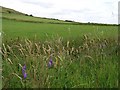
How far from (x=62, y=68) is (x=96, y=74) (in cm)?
53

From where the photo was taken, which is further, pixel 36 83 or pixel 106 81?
pixel 106 81

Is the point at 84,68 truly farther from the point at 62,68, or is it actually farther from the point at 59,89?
the point at 59,89

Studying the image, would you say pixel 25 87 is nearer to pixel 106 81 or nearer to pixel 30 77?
pixel 30 77

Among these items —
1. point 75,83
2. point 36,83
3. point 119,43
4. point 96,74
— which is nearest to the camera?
point 36,83

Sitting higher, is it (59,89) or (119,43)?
(119,43)

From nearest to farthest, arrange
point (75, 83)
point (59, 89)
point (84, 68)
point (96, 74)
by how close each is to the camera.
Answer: point (59, 89)
point (75, 83)
point (96, 74)
point (84, 68)

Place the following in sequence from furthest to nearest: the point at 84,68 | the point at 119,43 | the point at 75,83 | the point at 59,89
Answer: the point at 119,43
the point at 84,68
the point at 75,83
the point at 59,89

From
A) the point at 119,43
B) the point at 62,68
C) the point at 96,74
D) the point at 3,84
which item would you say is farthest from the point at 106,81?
the point at 119,43

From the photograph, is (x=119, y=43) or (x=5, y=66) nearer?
(x=5, y=66)

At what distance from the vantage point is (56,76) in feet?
13.8

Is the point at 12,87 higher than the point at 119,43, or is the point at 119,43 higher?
the point at 119,43

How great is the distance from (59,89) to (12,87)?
64 cm

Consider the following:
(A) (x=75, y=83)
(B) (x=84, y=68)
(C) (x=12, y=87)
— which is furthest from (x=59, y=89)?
(B) (x=84, y=68)

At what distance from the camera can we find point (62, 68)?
14.2 feet
